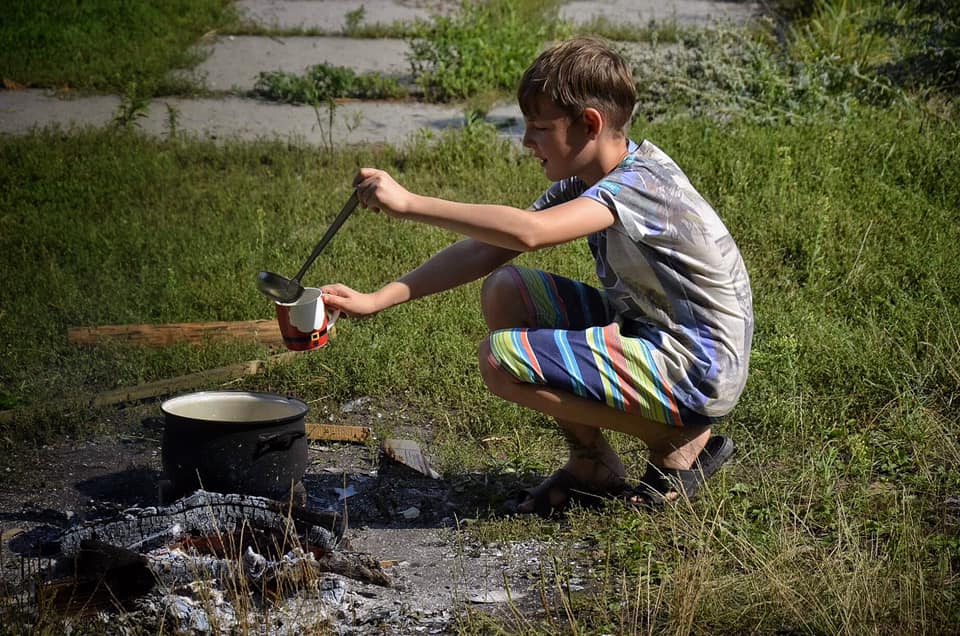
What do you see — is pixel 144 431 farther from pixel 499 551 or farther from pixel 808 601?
pixel 808 601

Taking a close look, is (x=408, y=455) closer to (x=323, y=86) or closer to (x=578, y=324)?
(x=578, y=324)

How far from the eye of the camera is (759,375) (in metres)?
4.77

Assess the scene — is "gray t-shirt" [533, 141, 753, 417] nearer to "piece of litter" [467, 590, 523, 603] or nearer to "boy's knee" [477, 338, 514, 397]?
"boy's knee" [477, 338, 514, 397]

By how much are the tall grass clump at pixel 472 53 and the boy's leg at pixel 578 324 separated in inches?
197

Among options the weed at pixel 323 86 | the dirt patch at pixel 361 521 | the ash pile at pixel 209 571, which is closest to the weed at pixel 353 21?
the weed at pixel 323 86

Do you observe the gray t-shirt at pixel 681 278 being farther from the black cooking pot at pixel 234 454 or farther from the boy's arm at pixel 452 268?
the black cooking pot at pixel 234 454

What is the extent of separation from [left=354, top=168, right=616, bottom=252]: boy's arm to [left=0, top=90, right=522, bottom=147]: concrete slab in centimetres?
422

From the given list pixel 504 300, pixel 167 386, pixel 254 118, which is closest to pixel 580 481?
pixel 504 300

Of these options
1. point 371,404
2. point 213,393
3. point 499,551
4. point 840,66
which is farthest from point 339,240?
point 840,66

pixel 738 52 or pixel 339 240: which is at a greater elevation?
pixel 738 52

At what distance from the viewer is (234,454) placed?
134 inches

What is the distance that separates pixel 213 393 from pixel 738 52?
17.9 feet

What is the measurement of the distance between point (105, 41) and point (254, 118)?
2163 millimetres

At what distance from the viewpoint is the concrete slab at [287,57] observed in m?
8.95
